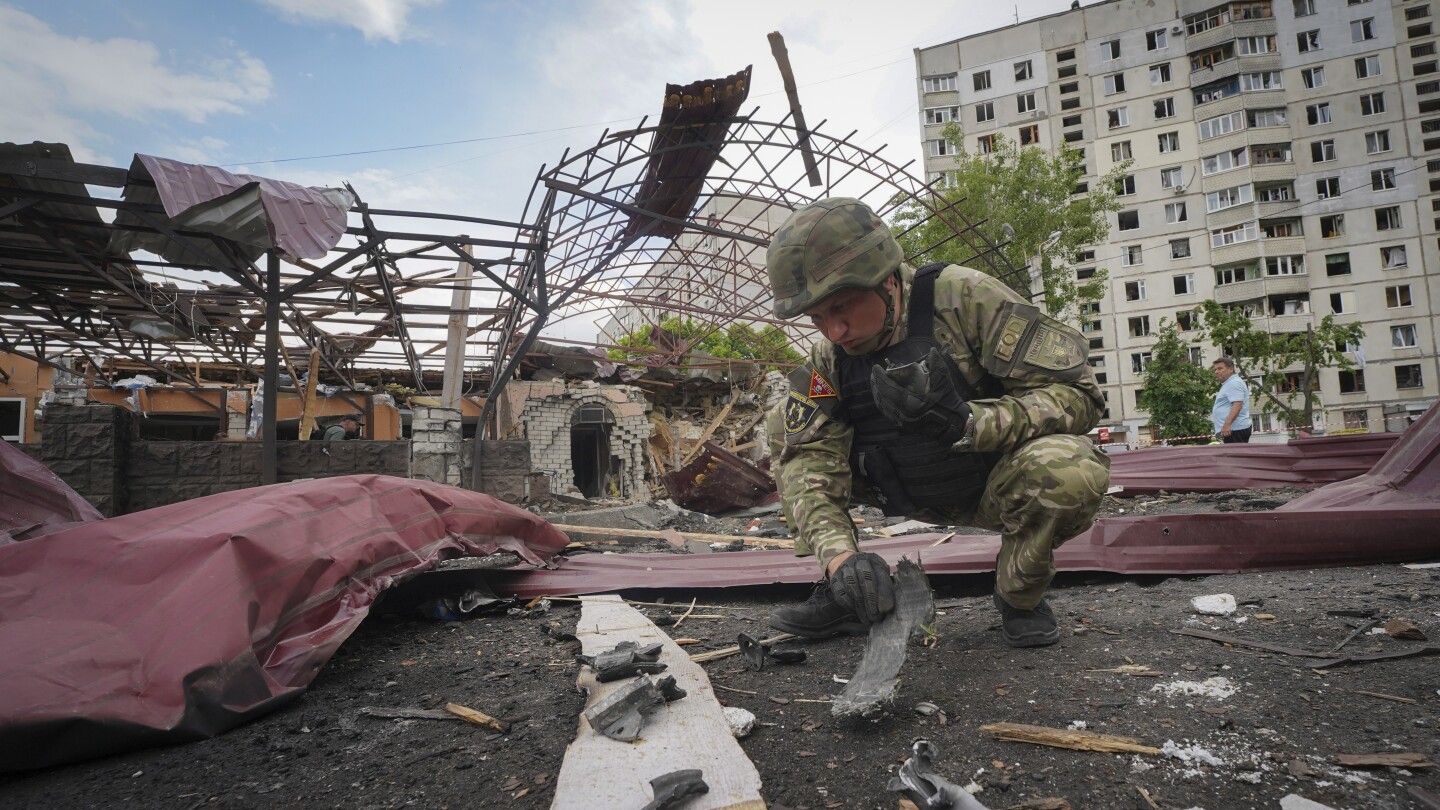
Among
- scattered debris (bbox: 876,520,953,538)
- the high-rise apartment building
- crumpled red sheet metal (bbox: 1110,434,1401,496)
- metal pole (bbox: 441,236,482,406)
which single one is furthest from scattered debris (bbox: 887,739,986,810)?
the high-rise apartment building

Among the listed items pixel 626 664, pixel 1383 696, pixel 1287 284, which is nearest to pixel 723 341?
pixel 626 664

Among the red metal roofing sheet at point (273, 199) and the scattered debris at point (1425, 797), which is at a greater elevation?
the red metal roofing sheet at point (273, 199)

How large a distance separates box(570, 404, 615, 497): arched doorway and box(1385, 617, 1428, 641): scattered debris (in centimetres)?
1330

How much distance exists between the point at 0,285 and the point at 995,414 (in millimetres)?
10364

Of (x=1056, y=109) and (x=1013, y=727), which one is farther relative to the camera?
(x=1056, y=109)

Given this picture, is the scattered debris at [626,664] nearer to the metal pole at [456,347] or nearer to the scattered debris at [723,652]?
the scattered debris at [723,652]

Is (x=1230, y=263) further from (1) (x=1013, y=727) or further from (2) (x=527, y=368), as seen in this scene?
(1) (x=1013, y=727)

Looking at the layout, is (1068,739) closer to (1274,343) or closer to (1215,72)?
(1274,343)

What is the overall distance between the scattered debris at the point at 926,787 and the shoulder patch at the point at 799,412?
1.19 m

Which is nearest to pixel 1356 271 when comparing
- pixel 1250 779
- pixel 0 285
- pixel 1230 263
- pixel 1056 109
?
pixel 1230 263

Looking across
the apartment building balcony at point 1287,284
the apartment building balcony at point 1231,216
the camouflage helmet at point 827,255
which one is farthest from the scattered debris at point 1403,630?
the apartment building balcony at point 1231,216

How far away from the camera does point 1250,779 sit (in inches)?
45.6

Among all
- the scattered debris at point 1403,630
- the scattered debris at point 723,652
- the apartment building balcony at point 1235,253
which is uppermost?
the apartment building balcony at point 1235,253

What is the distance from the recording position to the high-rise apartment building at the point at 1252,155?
28.6 m
